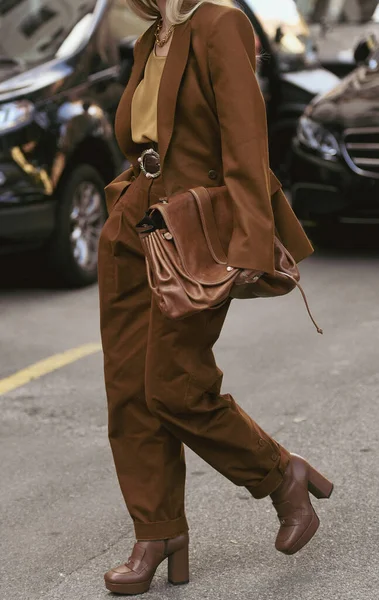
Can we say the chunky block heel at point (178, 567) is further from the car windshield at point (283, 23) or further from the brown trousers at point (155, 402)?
the car windshield at point (283, 23)

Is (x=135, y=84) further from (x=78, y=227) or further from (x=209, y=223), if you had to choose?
(x=78, y=227)

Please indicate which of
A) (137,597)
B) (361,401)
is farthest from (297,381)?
(137,597)

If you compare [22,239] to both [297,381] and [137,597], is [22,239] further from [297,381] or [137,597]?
[137,597]

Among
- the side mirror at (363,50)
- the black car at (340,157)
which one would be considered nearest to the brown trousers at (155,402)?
the black car at (340,157)

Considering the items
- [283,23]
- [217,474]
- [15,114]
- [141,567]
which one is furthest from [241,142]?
[283,23]

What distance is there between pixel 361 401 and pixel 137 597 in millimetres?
2083

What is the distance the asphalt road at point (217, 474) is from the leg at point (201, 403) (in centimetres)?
37

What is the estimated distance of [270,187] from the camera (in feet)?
11.6

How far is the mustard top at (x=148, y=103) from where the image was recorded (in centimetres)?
350

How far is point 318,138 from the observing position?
8961mm

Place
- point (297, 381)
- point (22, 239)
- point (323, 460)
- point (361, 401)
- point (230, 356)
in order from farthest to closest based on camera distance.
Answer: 1. point (22, 239)
2. point (230, 356)
3. point (297, 381)
4. point (361, 401)
5. point (323, 460)

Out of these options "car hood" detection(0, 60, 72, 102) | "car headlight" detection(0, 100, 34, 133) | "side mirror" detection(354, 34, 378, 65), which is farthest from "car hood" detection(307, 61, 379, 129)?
"car headlight" detection(0, 100, 34, 133)

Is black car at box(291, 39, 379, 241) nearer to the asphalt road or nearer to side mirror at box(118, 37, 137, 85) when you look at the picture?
the asphalt road

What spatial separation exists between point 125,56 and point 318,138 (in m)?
1.44
